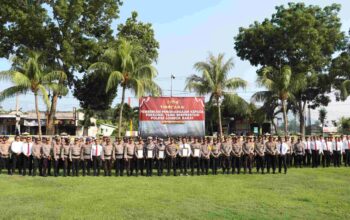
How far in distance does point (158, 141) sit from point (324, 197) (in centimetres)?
845

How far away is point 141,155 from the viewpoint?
60.0 feet

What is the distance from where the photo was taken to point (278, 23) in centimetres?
3906

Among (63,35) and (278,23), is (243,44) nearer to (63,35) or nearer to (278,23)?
(278,23)

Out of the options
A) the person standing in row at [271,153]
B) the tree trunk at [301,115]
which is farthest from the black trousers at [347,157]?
the tree trunk at [301,115]

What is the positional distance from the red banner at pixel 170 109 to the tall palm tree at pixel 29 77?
22.9ft

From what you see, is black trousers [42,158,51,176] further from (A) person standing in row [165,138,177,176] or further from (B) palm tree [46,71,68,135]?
(B) palm tree [46,71,68,135]

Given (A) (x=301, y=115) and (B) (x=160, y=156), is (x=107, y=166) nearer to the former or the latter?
(B) (x=160, y=156)

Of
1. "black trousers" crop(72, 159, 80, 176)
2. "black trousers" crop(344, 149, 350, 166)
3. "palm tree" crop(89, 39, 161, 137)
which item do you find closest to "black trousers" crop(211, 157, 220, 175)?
"black trousers" crop(72, 159, 80, 176)

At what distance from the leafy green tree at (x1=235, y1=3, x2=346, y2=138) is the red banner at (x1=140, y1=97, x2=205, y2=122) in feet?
→ 58.8

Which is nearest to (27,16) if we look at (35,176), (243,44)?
(35,176)

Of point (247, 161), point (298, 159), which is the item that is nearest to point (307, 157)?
point (298, 159)

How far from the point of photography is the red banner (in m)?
21.3

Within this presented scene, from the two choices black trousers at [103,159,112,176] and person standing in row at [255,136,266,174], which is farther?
person standing in row at [255,136,266,174]

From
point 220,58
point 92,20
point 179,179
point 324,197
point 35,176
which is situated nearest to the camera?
point 324,197
